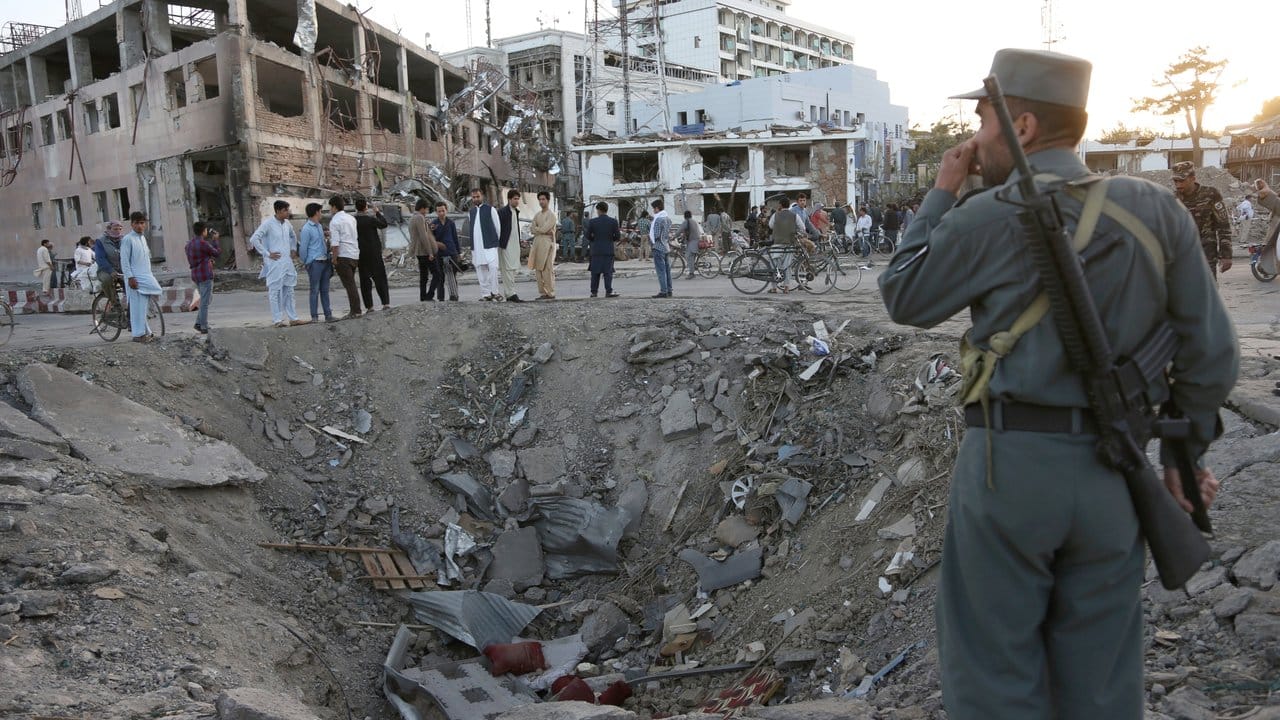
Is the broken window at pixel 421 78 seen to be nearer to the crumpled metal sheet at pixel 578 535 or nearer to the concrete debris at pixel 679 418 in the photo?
the concrete debris at pixel 679 418

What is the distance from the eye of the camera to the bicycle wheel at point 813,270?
537 inches

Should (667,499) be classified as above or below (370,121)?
below

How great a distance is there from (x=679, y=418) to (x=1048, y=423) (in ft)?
21.3

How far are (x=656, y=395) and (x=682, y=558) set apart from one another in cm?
209

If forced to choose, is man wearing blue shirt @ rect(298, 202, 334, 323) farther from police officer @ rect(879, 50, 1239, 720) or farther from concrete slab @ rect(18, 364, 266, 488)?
police officer @ rect(879, 50, 1239, 720)

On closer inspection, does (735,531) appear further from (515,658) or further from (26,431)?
(26,431)

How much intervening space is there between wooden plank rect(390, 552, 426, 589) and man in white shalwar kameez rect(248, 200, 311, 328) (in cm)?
393

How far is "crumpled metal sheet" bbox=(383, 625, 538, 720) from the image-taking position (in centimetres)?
565

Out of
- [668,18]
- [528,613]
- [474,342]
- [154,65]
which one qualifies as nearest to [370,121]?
[154,65]

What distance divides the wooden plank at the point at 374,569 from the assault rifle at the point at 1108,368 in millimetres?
6471

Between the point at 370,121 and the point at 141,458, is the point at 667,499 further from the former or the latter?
the point at 370,121

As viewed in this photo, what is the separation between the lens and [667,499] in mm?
7848

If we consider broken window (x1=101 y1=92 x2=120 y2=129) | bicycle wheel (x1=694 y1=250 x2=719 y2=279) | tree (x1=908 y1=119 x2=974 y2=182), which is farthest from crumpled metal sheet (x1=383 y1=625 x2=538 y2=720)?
tree (x1=908 y1=119 x2=974 y2=182)

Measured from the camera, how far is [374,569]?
7375 millimetres
